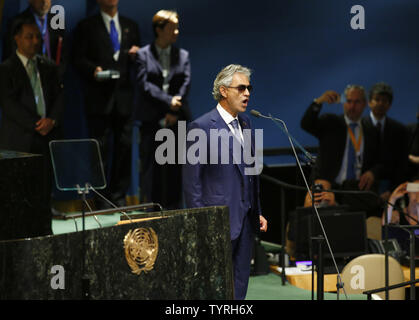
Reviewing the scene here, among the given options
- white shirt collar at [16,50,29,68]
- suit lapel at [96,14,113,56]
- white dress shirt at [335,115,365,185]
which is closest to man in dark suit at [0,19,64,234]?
white shirt collar at [16,50,29,68]

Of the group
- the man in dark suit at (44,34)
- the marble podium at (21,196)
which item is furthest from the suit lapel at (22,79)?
the marble podium at (21,196)

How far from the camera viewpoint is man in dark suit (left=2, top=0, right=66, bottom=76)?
6978 mm

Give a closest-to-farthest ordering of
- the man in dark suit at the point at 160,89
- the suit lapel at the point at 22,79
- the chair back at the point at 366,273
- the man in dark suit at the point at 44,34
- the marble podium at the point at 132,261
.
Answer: the marble podium at the point at 132,261 → the chair back at the point at 366,273 → the suit lapel at the point at 22,79 → the man in dark suit at the point at 44,34 → the man in dark suit at the point at 160,89

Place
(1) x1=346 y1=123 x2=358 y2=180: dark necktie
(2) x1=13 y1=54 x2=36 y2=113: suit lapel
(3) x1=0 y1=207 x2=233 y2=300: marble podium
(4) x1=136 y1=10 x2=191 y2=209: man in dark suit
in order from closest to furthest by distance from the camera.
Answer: (3) x1=0 y1=207 x2=233 y2=300: marble podium → (2) x1=13 y1=54 x2=36 y2=113: suit lapel → (4) x1=136 y1=10 x2=191 y2=209: man in dark suit → (1) x1=346 y1=123 x2=358 y2=180: dark necktie

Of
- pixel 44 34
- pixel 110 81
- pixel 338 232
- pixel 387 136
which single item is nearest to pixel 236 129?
pixel 338 232

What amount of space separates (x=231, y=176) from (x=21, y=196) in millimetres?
1273

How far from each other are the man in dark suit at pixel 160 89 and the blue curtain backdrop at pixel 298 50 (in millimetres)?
940

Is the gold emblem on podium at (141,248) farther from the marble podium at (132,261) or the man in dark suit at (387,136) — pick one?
the man in dark suit at (387,136)

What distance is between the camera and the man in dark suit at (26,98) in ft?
22.3

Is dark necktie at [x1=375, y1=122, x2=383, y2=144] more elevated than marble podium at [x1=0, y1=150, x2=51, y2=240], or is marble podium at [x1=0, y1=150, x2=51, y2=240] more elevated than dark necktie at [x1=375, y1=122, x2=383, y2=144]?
dark necktie at [x1=375, y1=122, x2=383, y2=144]

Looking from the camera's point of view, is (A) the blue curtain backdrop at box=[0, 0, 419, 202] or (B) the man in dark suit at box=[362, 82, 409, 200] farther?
(A) the blue curtain backdrop at box=[0, 0, 419, 202]

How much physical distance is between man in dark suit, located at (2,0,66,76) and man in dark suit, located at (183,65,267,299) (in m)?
3.03

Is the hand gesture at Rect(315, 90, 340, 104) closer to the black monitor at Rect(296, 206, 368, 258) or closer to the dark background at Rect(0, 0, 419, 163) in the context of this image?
the dark background at Rect(0, 0, 419, 163)
